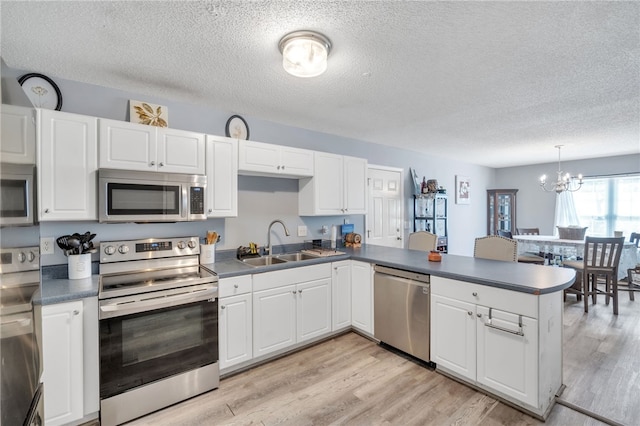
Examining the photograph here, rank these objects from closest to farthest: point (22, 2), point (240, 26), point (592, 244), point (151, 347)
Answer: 1. point (22, 2)
2. point (240, 26)
3. point (151, 347)
4. point (592, 244)

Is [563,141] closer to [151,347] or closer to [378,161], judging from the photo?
[378,161]

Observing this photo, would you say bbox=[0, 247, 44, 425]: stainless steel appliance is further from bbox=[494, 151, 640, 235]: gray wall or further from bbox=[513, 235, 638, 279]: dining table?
bbox=[494, 151, 640, 235]: gray wall

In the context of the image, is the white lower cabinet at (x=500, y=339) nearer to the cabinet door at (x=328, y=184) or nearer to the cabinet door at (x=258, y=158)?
the cabinet door at (x=328, y=184)

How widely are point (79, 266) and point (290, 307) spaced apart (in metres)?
1.72

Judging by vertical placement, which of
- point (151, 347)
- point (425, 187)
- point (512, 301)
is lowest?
point (151, 347)

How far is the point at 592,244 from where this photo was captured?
3.96 m

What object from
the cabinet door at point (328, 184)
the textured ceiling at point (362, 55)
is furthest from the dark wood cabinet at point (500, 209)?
the cabinet door at point (328, 184)

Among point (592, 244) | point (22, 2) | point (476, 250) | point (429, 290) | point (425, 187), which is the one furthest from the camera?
point (425, 187)

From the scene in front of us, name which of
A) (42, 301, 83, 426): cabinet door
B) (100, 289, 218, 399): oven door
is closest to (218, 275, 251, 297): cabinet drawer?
(100, 289, 218, 399): oven door

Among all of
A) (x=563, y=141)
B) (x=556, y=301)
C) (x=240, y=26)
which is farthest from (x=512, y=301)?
(x=563, y=141)

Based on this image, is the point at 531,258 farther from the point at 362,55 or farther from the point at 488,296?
the point at 362,55

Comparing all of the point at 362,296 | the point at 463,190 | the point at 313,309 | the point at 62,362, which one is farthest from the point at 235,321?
the point at 463,190

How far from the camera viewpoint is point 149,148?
89.6 inches

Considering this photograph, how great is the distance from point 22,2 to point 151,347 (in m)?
2.13
